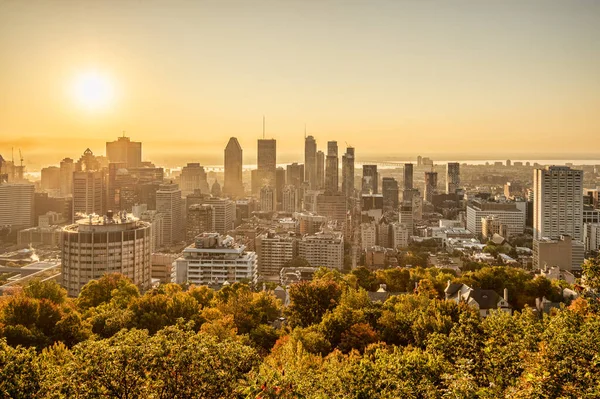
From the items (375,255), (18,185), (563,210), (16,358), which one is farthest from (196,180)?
(16,358)

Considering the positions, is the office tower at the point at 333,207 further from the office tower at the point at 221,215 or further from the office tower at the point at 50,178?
the office tower at the point at 50,178

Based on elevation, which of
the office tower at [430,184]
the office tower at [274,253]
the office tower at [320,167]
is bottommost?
the office tower at [274,253]

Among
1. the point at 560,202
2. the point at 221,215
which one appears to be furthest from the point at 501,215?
the point at 221,215

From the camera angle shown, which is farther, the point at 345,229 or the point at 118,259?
the point at 345,229

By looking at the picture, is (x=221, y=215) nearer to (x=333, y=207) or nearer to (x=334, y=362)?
(x=333, y=207)

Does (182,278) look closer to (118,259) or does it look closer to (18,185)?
(118,259)

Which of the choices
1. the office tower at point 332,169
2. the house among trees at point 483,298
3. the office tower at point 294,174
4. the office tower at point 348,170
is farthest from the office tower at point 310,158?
the house among trees at point 483,298
